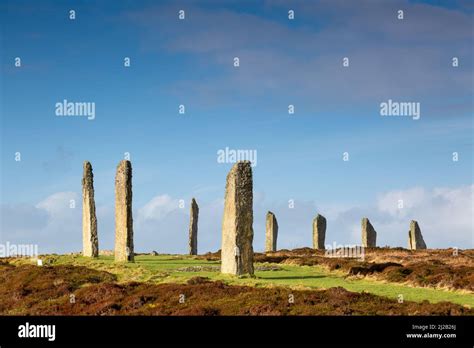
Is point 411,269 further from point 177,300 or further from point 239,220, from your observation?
point 177,300

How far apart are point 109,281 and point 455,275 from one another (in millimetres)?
18310

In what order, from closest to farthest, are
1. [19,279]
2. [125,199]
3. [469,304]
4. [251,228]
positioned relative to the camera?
[469,304] < [251,228] < [19,279] < [125,199]

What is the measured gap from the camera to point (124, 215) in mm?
46156

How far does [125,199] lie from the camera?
4619 cm

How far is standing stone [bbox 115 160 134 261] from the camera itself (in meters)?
46.2

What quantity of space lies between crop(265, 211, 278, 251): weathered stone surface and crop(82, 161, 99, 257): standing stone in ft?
80.6

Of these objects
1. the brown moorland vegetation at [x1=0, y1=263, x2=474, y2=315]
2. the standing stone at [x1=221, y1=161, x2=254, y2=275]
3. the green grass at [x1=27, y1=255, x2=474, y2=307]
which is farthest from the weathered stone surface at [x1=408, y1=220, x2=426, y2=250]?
the brown moorland vegetation at [x1=0, y1=263, x2=474, y2=315]

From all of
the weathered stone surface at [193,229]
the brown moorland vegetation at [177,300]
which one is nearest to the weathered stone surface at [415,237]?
the weathered stone surface at [193,229]

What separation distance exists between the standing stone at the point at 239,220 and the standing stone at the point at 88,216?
16.2 metres
